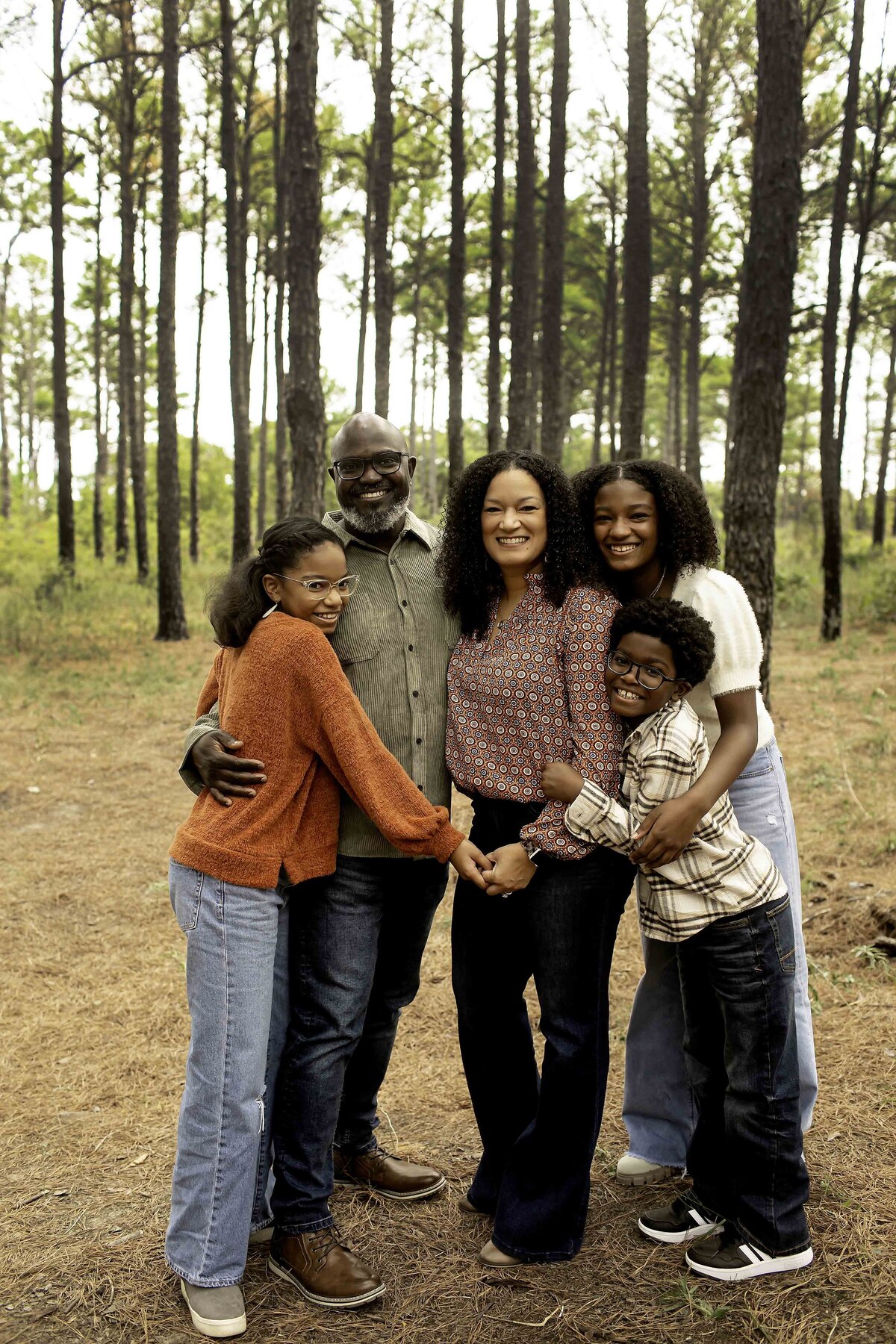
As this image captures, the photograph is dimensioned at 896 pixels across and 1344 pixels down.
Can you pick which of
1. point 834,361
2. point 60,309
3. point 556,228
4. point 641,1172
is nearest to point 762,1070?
point 641,1172

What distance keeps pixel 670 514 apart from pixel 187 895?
1621 mm

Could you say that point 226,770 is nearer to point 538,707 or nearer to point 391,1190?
point 538,707

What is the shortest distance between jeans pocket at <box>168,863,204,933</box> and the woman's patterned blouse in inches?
30.0

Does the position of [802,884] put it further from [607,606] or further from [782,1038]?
[607,606]

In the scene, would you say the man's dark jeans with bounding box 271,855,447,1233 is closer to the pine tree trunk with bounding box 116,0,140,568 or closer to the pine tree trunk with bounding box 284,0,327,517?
the pine tree trunk with bounding box 284,0,327,517

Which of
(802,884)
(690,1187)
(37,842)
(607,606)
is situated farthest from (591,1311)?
(37,842)

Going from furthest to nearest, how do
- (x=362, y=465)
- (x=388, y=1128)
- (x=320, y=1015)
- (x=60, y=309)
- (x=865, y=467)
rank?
(x=865, y=467), (x=60, y=309), (x=388, y=1128), (x=362, y=465), (x=320, y=1015)

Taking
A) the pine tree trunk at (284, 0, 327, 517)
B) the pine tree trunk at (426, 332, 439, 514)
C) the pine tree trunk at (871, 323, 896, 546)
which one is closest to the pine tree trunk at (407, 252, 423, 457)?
the pine tree trunk at (426, 332, 439, 514)

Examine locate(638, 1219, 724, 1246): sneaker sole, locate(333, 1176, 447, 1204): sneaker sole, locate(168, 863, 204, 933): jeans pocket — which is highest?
locate(168, 863, 204, 933): jeans pocket

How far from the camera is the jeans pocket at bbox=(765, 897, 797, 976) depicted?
268 centimetres

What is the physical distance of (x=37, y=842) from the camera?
7250 millimetres

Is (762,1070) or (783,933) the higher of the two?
(783,933)

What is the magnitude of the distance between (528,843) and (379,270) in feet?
46.6

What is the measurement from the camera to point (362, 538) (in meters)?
3.16
